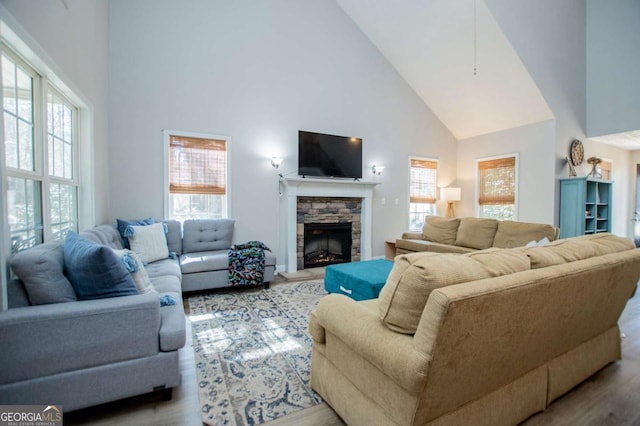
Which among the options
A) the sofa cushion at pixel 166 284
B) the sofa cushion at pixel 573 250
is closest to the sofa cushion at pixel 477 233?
the sofa cushion at pixel 573 250

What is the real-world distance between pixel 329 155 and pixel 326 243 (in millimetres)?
1578

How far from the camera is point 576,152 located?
546cm

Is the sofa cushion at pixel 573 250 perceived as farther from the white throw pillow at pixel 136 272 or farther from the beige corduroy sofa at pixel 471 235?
the white throw pillow at pixel 136 272

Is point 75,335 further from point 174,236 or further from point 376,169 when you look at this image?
point 376,169

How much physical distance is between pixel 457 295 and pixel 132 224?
3.70 meters

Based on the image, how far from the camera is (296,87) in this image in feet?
16.3

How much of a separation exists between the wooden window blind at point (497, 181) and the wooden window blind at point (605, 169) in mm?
2041

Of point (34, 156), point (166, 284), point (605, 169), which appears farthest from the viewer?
point (605, 169)

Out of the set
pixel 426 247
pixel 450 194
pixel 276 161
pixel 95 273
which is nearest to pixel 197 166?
pixel 276 161

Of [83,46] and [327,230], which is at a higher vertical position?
[83,46]

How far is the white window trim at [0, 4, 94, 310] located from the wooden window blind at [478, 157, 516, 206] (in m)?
6.75

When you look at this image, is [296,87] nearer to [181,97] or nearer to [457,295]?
[181,97]

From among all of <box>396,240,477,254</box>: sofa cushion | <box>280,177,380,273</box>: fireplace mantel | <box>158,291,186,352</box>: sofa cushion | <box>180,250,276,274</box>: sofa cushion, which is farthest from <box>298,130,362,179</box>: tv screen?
<box>158,291,186,352</box>: sofa cushion

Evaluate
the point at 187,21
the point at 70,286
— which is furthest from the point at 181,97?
the point at 70,286
